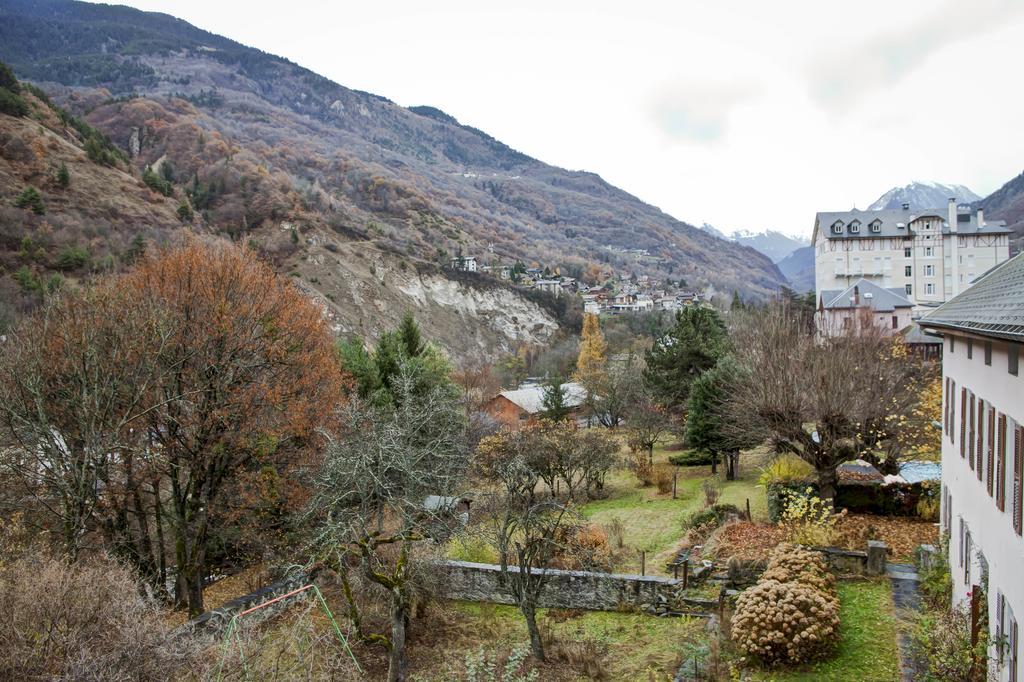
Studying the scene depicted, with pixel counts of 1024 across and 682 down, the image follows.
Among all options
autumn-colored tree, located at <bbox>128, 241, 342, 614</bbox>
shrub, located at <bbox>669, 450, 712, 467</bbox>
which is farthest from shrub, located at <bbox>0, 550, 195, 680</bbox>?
shrub, located at <bbox>669, 450, 712, 467</bbox>

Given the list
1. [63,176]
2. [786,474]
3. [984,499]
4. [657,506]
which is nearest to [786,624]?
[984,499]

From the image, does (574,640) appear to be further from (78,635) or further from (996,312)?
(996,312)

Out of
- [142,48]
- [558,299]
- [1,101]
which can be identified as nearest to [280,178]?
[1,101]

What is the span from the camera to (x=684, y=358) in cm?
3247

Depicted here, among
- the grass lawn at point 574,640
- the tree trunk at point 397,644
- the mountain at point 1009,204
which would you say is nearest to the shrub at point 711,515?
the grass lawn at point 574,640

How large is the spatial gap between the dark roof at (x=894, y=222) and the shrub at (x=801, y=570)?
57.3 m

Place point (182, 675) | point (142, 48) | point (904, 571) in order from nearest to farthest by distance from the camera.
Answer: point (182, 675)
point (904, 571)
point (142, 48)

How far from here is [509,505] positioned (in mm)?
11672

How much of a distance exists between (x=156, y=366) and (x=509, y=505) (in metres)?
8.45

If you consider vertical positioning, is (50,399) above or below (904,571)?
above

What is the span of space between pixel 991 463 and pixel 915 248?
207ft

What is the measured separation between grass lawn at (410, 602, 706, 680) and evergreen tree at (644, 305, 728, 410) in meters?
20.3

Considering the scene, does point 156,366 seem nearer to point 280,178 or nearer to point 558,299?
point 558,299

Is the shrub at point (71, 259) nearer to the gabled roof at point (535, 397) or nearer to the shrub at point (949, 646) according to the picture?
the gabled roof at point (535, 397)
